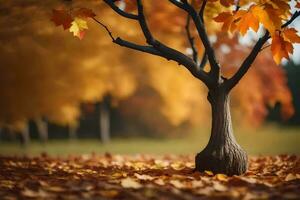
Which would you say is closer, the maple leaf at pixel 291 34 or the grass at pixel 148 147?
the maple leaf at pixel 291 34

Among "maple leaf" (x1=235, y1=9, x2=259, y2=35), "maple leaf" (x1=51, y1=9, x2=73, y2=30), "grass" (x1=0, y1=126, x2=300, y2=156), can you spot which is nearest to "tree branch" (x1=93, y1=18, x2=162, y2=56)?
"maple leaf" (x1=51, y1=9, x2=73, y2=30)

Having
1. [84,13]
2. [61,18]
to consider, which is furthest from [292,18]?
[61,18]

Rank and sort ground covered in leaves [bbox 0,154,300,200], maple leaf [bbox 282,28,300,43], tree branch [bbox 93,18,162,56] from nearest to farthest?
1. ground covered in leaves [bbox 0,154,300,200]
2. maple leaf [bbox 282,28,300,43]
3. tree branch [bbox 93,18,162,56]

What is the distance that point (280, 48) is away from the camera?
5.47 metres

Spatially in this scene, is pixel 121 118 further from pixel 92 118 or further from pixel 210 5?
pixel 210 5

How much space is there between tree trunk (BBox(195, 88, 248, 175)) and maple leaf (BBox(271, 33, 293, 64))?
44.3 inches

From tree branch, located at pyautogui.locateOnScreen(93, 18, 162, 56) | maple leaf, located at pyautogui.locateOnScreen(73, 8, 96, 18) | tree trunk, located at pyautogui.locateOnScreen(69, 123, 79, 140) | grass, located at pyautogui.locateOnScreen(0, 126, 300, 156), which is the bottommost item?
grass, located at pyautogui.locateOnScreen(0, 126, 300, 156)

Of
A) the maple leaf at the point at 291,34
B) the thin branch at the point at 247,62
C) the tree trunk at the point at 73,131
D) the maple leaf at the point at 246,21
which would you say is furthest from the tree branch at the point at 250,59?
the tree trunk at the point at 73,131

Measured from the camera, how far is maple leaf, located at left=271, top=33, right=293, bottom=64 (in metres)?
5.44

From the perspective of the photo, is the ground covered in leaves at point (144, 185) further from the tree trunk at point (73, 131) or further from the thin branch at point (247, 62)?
the tree trunk at point (73, 131)

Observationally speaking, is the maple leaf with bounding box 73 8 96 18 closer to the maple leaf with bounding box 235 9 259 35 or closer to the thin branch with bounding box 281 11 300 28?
the maple leaf with bounding box 235 9 259 35

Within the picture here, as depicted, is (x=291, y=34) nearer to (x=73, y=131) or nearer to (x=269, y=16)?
(x=269, y=16)

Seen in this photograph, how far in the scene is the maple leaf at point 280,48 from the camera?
5.44 metres

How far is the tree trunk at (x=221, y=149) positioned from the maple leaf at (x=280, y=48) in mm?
1124
